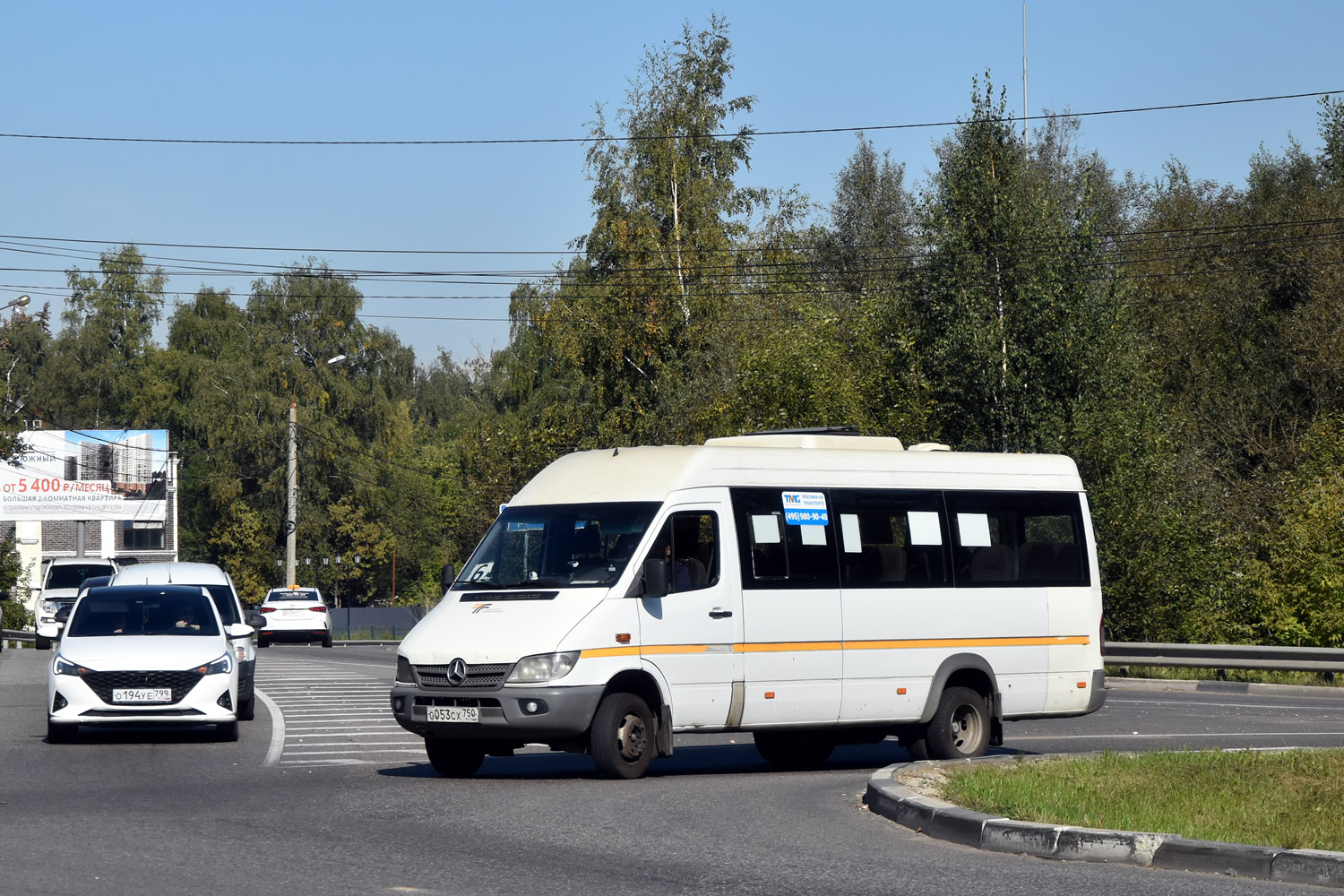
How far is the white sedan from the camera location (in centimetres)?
1584

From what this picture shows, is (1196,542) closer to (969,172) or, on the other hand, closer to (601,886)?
(969,172)

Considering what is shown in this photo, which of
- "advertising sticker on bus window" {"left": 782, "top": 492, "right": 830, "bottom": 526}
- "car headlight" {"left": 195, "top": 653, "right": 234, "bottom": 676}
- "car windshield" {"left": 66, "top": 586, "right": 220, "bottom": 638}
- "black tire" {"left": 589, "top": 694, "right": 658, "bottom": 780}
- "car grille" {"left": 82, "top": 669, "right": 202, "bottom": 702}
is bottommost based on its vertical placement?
"black tire" {"left": 589, "top": 694, "right": 658, "bottom": 780}

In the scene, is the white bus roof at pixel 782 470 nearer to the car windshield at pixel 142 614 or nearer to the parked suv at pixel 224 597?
the car windshield at pixel 142 614

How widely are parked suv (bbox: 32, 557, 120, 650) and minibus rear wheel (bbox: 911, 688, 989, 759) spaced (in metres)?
29.8

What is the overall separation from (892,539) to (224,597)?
9850 mm

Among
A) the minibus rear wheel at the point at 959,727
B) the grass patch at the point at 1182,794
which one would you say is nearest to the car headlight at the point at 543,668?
the grass patch at the point at 1182,794

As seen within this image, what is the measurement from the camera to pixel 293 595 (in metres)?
48.4

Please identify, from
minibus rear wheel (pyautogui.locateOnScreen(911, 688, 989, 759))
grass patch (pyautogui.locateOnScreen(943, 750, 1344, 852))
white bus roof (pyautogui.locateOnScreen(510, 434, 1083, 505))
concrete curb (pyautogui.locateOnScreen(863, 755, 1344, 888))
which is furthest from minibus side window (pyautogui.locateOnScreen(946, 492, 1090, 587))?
concrete curb (pyautogui.locateOnScreen(863, 755, 1344, 888))

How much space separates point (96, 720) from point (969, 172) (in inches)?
982

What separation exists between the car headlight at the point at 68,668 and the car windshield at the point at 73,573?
27.6m

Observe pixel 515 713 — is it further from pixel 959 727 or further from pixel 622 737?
pixel 959 727

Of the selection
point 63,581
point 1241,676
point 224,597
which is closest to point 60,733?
point 224,597

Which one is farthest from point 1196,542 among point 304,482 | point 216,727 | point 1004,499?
point 304,482

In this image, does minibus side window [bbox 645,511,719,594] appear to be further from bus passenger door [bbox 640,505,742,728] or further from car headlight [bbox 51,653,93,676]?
car headlight [bbox 51,653,93,676]
